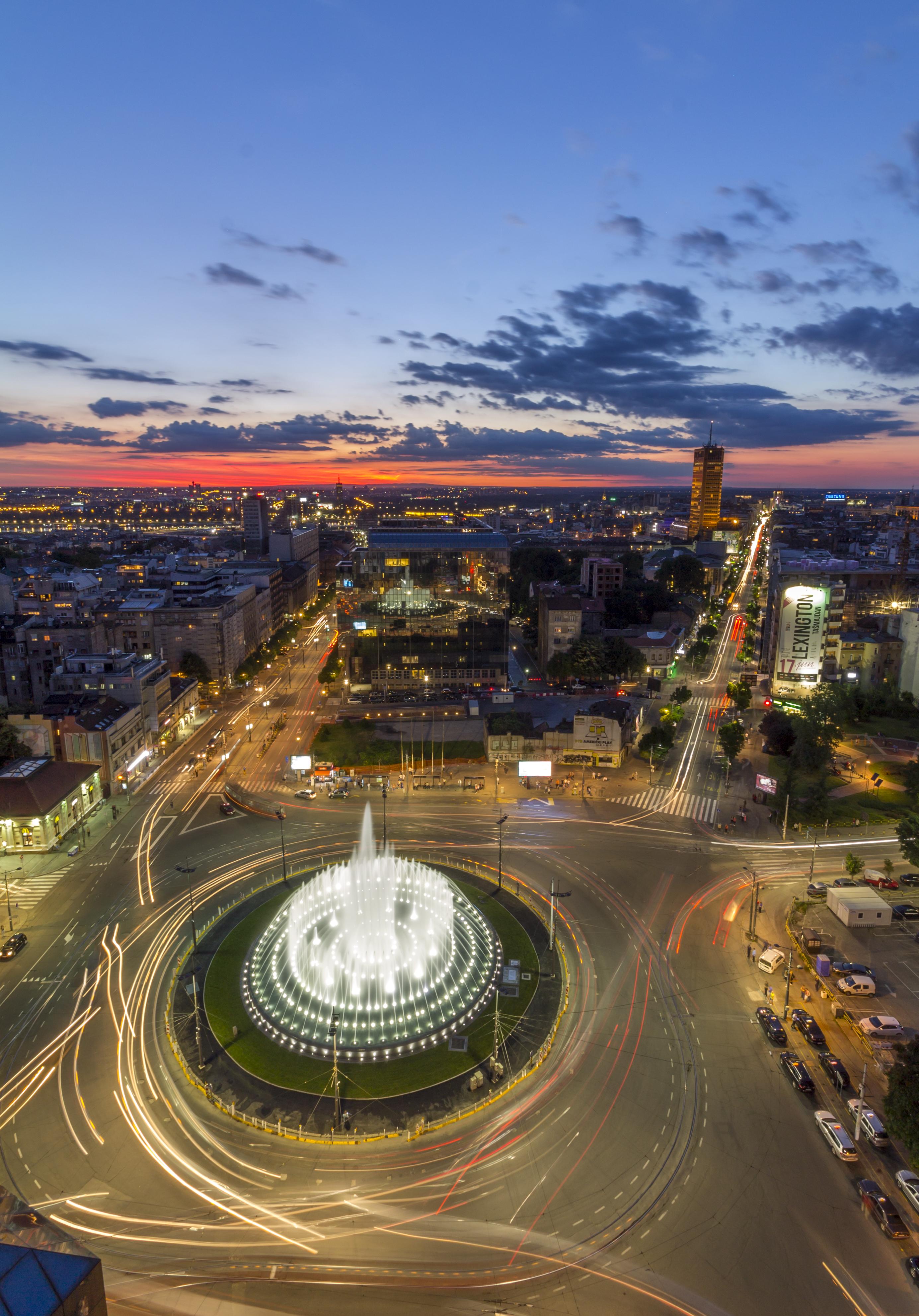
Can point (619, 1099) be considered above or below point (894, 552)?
below

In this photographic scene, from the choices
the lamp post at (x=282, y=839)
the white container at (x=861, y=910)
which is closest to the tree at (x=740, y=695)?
the white container at (x=861, y=910)

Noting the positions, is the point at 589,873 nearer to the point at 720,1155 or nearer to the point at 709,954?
the point at 709,954

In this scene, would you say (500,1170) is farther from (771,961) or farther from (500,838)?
(500,838)

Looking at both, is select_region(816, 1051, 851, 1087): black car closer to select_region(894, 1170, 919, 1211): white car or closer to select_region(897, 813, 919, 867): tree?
select_region(894, 1170, 919, 1211): white car

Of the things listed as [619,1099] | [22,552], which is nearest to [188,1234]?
[619,1099]

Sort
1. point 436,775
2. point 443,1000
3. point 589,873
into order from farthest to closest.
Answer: point 436,775, point 589,873, point 443,1000

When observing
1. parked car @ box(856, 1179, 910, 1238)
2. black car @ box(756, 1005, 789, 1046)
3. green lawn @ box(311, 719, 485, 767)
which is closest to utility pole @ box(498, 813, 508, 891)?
green lawn @ box(311, 719, 485, 767)

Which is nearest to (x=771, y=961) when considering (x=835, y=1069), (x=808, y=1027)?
(x=808, y=1027)
